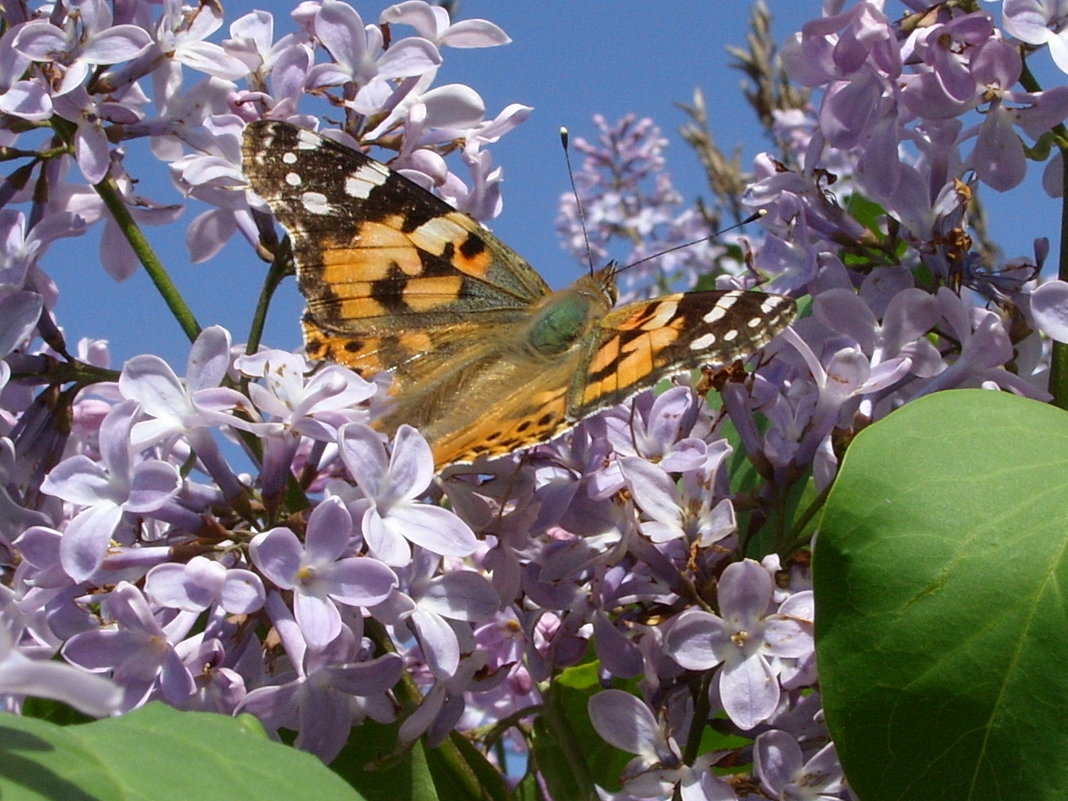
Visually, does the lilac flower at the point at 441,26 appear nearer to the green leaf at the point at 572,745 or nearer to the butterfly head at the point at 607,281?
the butterfly head at the point at 607,281

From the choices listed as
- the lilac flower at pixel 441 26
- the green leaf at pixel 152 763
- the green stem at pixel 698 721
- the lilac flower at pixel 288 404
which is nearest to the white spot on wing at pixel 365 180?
the lilac flower at pixel 441 26

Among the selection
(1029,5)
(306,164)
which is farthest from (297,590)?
(1029,5)

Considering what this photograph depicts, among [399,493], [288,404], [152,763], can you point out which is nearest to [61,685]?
[152,763]

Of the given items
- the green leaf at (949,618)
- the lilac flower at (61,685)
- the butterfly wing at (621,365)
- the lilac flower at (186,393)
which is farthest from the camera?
the butterfly wing at (621,365)

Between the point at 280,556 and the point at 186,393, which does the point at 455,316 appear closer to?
the point at 186,393

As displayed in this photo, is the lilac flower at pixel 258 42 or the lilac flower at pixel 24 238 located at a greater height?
the lilac flower at pixel 258 42

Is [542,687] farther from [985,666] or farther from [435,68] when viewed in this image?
[435,68]

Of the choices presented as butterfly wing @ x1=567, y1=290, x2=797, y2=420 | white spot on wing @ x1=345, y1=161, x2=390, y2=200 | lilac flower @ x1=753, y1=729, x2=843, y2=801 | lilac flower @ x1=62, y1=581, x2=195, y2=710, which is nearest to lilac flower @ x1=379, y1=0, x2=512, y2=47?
white spot on wing @ x1=345, y1=161, x2=390, y2=200
